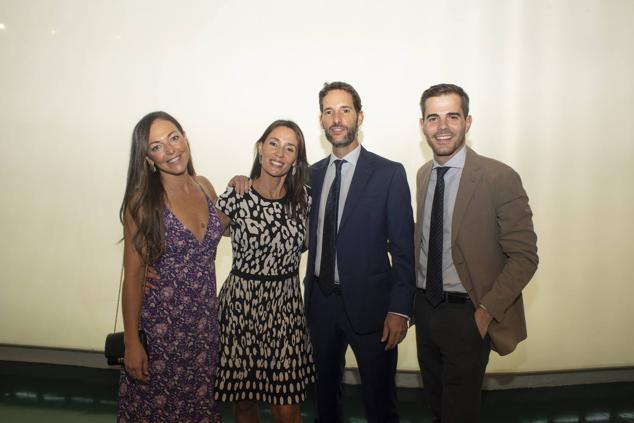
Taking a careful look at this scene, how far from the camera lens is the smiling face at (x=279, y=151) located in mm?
1851

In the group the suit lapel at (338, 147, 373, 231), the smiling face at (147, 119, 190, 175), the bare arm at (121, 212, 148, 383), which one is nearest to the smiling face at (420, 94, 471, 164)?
the suit lapel at (338, 147, 373, 231)

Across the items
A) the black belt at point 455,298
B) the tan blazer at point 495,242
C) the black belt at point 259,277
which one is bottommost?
the black belt at point 455,298

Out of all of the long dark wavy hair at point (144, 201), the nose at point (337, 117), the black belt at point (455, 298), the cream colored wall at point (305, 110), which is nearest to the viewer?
the long dark wavy hair at point (144, 201)

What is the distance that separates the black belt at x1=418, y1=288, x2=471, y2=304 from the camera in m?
1.77

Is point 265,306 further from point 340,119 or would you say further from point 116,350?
point 340,119

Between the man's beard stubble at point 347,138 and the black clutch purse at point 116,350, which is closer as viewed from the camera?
the black clutch purse at point 116,350

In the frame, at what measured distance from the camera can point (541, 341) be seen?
3.23 metres

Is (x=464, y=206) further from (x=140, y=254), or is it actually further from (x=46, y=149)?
(x=46, y=149)

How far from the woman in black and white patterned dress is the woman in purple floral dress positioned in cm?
11

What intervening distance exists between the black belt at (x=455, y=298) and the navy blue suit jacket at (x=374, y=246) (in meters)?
0.13

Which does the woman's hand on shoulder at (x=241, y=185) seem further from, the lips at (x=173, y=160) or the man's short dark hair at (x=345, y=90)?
the man's short dark hair at (x=345, y=90)

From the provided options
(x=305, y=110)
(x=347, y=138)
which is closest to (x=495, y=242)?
(x=347, y=138)

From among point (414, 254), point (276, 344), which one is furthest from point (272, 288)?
point (414, 254)

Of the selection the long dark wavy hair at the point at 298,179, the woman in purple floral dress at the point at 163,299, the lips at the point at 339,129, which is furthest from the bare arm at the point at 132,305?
the lips at the point at 339,129
